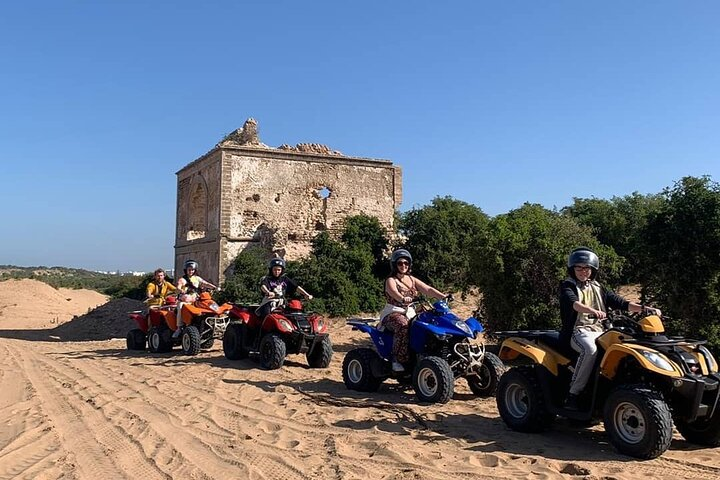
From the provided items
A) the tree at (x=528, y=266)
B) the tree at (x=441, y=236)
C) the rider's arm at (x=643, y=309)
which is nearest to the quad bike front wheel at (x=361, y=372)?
the rider's arm at (x=643, y=309)

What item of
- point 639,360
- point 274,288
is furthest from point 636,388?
point 274,288

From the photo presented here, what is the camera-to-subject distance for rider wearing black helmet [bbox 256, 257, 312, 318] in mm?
10961

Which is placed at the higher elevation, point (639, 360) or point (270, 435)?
point (639, 360)

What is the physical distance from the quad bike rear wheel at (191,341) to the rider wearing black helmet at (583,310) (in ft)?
27.2

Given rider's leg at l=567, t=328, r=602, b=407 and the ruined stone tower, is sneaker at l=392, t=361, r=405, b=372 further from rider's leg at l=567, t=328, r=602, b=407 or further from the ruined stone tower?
the ruined stone tower

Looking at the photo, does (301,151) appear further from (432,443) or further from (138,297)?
(432,443)

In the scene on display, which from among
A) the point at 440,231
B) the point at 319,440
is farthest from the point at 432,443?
the point at 440,231

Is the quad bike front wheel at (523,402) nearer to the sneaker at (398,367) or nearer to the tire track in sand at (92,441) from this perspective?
the sneaker at (398,367)

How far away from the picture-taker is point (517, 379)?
19.6 feet

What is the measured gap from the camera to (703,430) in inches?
205

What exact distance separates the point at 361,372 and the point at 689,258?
20.2 ft

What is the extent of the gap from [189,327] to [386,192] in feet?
45.1

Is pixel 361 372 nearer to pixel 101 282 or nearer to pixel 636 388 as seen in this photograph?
pixel 636 388

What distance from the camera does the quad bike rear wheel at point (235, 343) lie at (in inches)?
450
